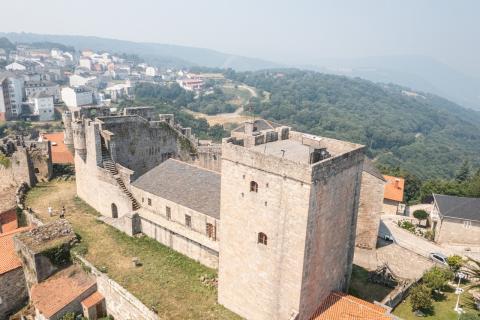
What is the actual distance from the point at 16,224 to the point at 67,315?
1456cm

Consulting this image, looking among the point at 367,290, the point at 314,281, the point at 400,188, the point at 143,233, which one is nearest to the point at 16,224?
the point at 143,233

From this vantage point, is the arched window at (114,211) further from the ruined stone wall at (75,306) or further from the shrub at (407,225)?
the shrub at (407,225)

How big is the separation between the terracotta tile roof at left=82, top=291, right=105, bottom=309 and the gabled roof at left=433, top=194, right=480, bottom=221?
39.9 meters

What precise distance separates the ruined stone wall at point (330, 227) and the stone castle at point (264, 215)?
0.07m

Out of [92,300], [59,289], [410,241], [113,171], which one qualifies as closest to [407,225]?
[410,241]

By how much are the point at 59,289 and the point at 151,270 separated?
683 centimetres

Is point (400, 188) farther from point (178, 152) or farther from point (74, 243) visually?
point (74, 243)

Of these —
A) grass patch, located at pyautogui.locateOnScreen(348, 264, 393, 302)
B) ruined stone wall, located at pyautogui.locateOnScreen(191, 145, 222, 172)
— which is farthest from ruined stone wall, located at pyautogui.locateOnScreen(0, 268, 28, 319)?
grass patch, located at pyautogui.locateOnScreen(348, 264, 393, 302)

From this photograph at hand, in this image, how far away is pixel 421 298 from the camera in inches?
1047

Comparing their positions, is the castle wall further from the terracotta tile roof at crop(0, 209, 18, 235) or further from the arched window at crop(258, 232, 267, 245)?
the terracotta tile roof at crop(0, 209, 18, 235)

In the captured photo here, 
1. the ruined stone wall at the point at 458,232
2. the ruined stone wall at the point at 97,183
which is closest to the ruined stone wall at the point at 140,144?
the ruined stone wall at the point at 97,183

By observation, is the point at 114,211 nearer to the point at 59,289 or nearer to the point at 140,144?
the point at 140,144

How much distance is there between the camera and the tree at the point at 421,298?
87.1 feet

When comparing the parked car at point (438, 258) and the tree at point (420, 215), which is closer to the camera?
the parked car at point (438, 258)
